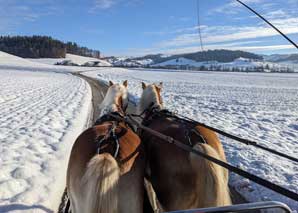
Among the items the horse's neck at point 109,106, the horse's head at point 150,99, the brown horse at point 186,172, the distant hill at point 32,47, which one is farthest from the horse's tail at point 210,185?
the distant hill at point 32,47

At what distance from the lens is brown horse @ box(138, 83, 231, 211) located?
10.2 feet

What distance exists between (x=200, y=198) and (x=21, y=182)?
3163 millimetres

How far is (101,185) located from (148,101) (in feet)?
10.7

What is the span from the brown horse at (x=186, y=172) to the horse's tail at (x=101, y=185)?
749 millimetres

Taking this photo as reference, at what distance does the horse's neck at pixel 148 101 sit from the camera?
18.9 ft

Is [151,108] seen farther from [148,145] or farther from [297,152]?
[297,152]

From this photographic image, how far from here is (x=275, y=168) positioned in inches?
248

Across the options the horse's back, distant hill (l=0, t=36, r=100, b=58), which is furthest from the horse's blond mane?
distant hill (l=0, t=36, r=100, b=58)

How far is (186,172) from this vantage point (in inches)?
131

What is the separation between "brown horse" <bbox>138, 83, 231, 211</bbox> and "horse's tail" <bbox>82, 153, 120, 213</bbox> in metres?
0.75

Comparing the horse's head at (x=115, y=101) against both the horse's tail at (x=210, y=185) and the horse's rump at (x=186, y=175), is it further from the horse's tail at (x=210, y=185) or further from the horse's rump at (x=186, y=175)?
the horse's tail at (x=210, y=185)

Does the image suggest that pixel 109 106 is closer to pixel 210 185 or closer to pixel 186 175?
pixel 186 175

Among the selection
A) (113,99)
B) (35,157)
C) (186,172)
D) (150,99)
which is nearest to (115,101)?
(113,99)

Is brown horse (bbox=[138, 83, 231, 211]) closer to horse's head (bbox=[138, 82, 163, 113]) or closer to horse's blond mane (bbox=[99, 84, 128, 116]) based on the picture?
horse's blond mane (bbox=[99, 84, 128, 116])
